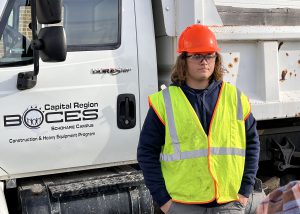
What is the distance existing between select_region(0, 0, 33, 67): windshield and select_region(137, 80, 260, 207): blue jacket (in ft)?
3.32

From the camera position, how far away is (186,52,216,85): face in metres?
2.19

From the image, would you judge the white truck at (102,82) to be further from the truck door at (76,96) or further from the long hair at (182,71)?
the long hair at (182,71)

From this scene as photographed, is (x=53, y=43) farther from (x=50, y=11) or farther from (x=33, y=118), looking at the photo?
(x=33, y=118)

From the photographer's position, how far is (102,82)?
3000mm

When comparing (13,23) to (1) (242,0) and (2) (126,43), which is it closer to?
(2) (126,43)

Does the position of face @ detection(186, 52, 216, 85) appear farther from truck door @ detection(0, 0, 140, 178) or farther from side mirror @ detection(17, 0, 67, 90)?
truck door @ detection(0, 0, 140, 178)

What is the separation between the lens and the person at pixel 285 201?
49.1 inches

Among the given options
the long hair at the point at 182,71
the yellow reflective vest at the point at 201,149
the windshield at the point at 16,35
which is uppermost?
the windshield at the point at 16,35

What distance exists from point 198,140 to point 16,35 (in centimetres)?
133

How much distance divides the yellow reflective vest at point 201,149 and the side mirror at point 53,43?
2.16 feet

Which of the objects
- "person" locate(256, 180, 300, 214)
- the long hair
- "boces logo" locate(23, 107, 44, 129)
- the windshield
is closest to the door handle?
"boces logo" locate(23, 107, 44, 129)

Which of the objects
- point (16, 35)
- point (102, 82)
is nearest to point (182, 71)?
point (102, 82)

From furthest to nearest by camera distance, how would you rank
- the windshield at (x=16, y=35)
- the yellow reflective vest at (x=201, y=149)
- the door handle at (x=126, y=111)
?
the door handle at (x=126, y=111) < the windshield at (x=16, y=35) < the yellow reflective vest at (x=201, y=149)

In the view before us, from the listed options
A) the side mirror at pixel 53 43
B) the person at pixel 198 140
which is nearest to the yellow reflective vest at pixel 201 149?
the person at pixel 198 140
